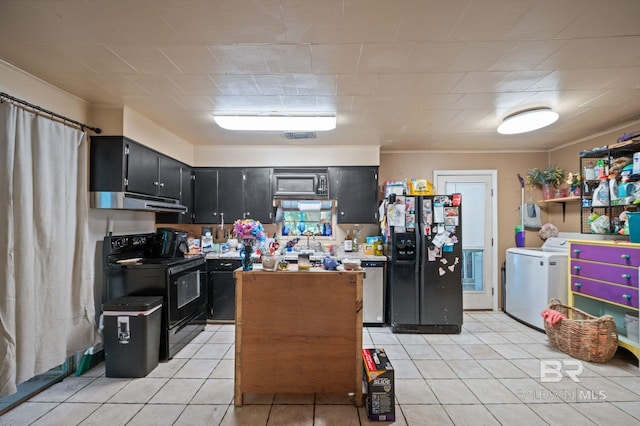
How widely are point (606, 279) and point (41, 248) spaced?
5.23 m

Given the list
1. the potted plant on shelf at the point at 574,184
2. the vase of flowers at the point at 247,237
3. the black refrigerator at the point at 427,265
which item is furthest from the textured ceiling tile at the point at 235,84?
the potted plant on shelf at the point at 574,184

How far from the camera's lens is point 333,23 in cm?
163

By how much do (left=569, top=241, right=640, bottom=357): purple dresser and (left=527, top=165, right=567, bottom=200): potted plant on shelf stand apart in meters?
1.23

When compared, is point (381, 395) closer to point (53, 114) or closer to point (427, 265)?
point (427, 265)

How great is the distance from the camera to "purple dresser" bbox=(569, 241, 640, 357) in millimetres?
2631

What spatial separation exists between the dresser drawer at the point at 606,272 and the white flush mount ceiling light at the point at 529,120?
1591 mm

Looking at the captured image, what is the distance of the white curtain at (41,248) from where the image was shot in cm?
199

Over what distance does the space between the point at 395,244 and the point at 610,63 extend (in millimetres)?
2438

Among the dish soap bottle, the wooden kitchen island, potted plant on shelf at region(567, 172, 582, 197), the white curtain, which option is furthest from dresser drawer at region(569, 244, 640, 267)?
the white curtain

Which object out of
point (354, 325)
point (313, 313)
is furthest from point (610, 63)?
point (313, 313)

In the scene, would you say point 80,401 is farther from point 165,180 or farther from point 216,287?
point 165,180

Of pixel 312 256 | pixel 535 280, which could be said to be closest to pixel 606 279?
pixel 535 280

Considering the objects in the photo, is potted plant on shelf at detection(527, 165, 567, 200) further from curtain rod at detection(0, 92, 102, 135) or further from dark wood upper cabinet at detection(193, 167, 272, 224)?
curtain rod at detection(0, 92, 102, 135)

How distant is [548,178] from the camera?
4109mm
